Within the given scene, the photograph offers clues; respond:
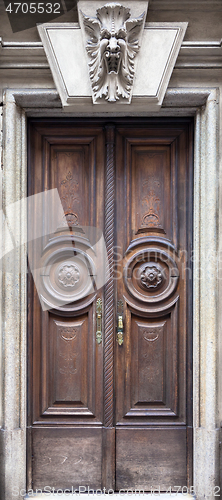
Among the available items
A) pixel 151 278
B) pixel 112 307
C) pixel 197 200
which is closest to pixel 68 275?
pixel 112 307

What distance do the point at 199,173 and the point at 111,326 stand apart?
127 cm

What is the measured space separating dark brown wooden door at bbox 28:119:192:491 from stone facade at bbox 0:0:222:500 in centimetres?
12

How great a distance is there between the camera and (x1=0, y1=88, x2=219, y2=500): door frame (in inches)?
107

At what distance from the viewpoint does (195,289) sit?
112 inches

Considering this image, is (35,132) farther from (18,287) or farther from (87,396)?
(87,396)

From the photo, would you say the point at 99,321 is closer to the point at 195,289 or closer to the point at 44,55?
the point at 195,289

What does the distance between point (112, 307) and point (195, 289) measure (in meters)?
0.61

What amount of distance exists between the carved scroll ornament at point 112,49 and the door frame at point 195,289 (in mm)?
308

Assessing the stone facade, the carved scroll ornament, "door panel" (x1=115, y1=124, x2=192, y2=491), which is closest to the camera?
the carved scroll ornament

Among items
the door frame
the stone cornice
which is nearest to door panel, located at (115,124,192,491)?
the door frame

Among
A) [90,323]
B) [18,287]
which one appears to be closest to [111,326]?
[90,323]

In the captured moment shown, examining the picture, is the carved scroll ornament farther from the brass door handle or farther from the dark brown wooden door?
the brass door handle

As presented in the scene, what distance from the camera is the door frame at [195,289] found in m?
2.71

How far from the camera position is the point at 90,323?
9.55 feet
